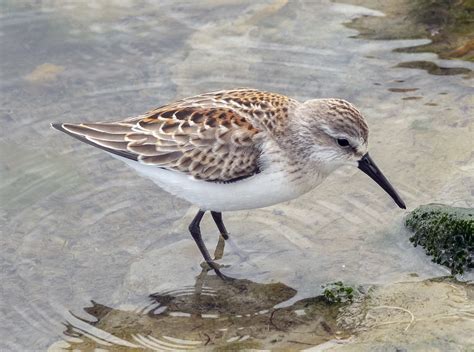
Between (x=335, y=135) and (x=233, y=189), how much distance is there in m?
1.04

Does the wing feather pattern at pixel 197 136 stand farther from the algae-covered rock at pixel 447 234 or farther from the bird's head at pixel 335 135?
the algae-covered rock at pixel 447 234

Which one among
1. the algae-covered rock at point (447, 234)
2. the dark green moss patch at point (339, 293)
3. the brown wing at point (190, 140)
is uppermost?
the brown wing at point (190, 140)

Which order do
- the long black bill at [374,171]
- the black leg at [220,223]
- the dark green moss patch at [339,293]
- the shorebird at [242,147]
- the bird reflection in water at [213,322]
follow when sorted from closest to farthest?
the bird reflection in water at [213,322] → the dark green moss patch at [339,293] → the shorebird at [242,147] → the long black bill at [374,171] → the black leg at [220,223]

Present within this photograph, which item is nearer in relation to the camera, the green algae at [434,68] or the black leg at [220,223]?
the black leg at [220,223]

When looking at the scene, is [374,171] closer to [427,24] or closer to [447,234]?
[447,234]

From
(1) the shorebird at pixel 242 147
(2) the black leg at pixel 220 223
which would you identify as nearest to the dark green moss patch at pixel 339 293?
(1) the shorebird at pixel 242 147

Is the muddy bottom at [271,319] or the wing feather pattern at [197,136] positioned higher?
the wing feather pattern at [197,136]

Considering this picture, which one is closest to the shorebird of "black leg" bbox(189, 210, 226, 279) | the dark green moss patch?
"black leg" bbox(189, 210, 226, 279)

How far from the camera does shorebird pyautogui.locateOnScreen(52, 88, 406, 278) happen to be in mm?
8086

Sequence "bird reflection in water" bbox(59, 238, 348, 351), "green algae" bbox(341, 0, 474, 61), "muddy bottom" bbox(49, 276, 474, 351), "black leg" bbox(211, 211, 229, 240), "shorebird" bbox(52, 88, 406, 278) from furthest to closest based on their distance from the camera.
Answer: "green algae" bbox(341, 0, 474, 61) → "black leg" bbox(211, 211, 229, 240) → "shorebird" bbox(52, 88, 406, 278) → "bird reflection in water" bbox(59, 238, 348, 351) → "muddy bottom" bbox(49, 276, 474, 351)

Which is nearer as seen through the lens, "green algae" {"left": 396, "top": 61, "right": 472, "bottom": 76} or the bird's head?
the bird's head

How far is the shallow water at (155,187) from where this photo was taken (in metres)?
8.51

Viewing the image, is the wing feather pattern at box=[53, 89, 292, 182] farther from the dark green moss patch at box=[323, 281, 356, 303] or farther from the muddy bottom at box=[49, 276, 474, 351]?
the dark green moss patch at box=[323, 281, 356, 303]

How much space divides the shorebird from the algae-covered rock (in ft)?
1.16
